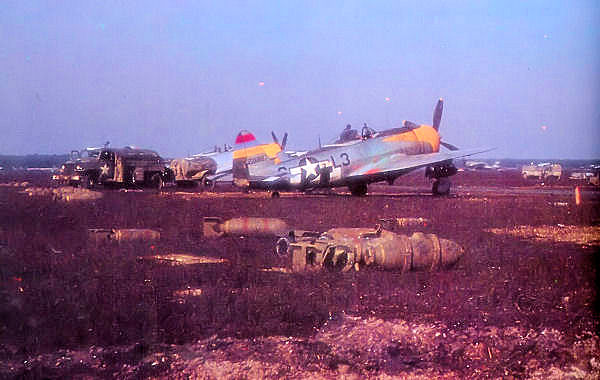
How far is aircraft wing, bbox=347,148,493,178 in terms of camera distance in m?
26.5

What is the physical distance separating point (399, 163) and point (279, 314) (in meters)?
20.8

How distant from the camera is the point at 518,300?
8477 mm

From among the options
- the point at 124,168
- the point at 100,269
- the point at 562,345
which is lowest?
the point at 562,345

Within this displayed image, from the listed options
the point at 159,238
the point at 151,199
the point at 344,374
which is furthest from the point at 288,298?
the point at 151,199

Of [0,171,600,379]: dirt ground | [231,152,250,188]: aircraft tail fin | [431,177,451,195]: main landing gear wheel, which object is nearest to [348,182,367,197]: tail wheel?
[431,177,451,195]: main landing gear wheel

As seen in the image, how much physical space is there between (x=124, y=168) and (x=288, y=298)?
29823mm

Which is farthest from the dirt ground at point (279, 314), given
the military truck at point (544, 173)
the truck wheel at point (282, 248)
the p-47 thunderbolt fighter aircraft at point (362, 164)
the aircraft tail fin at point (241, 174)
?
the military truck at point (544, 173)

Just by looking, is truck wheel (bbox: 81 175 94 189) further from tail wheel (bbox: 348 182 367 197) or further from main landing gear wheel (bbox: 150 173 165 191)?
tail wheel (bbox: 348 182 367 197)

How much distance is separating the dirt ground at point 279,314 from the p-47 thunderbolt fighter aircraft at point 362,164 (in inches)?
446

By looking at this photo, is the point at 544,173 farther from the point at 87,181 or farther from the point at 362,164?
the point at 87,181

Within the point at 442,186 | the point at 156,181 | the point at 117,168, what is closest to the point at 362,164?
the point at 442,186

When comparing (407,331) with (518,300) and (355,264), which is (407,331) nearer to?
(518,300)

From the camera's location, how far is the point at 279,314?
7551 mm

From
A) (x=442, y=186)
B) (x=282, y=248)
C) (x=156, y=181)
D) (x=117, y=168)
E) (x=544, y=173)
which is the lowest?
(x=282, y=248)
